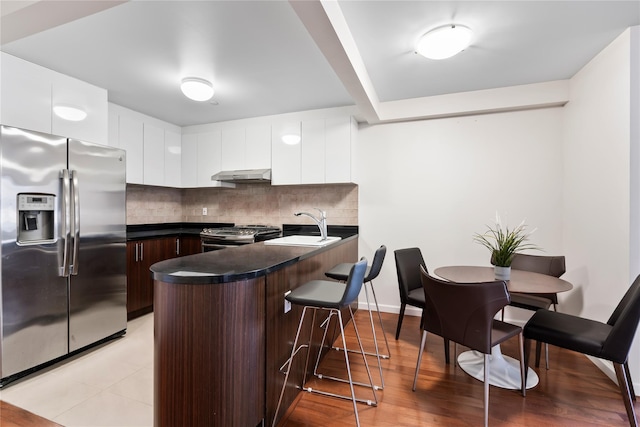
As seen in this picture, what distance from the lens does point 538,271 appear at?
2670 millimetres

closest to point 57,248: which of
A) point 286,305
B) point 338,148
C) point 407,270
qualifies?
point 286,305

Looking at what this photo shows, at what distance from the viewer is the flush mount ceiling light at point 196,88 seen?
8.53 ft

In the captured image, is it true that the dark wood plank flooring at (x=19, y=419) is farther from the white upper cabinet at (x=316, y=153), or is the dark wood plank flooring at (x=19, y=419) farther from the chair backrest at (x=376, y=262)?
the white upper cabinet at (x=316, y=153)

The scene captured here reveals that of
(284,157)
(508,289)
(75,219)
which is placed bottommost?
(508,289)

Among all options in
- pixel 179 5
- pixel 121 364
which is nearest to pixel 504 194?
pixel 179 5

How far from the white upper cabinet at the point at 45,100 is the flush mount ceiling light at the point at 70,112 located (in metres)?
0.02

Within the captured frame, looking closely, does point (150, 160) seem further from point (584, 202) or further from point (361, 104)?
point (584, 202)

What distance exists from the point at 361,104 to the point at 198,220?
10.2ft

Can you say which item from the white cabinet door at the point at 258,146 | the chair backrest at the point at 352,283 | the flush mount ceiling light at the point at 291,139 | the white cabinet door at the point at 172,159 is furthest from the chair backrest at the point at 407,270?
the white cabinet door at the point at 172,159

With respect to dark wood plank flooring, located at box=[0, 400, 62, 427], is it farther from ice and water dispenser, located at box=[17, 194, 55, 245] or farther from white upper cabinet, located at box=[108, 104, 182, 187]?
white upper cabinet, located at box=[108, 104, 182, 187]

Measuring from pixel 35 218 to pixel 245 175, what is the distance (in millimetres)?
1979

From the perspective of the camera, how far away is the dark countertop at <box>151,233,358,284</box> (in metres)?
1.35

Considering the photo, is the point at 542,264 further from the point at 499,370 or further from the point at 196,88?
the point at 196,88

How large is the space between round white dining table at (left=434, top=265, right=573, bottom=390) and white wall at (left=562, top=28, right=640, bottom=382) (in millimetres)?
463
